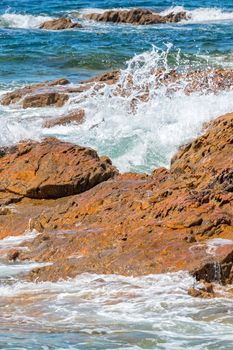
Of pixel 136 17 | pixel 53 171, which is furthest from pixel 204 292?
pixel 136 17

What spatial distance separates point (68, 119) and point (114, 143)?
184 cm

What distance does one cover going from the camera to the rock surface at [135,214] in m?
6.04

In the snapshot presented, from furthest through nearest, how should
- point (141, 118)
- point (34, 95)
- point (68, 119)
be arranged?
point (34, 95) → point (68, 119) → point (141, 118)

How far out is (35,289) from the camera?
6043 millimetres

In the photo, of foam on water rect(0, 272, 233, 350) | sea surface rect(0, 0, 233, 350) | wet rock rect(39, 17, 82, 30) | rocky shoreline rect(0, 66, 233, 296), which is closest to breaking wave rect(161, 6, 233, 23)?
wet rock rect(39, 17, 82, 30)

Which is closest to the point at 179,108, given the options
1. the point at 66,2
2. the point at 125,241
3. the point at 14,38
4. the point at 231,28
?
the point at 125,241

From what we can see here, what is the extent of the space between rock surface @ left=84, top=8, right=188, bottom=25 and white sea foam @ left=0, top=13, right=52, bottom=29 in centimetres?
232

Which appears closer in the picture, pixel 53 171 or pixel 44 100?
pixel 53 171

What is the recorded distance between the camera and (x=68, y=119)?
513 inches

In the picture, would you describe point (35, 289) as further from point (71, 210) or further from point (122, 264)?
point (71, 210)

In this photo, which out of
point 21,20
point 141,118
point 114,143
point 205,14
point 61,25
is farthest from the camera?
point 205,14

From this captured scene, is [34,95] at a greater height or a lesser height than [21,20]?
greater

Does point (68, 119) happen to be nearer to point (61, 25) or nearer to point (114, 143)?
point (114, 143)

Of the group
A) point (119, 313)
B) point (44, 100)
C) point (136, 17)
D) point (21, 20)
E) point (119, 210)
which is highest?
point (119, 210)
